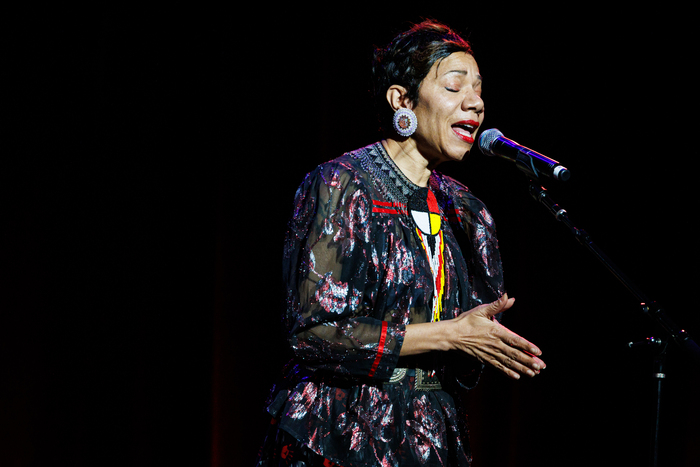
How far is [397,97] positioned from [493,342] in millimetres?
738

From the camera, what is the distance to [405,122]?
1.56 meters

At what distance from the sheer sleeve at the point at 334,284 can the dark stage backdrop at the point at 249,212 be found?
3.39 ft

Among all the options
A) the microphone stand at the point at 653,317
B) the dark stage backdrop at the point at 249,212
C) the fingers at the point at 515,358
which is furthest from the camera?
the dark stage backdrop at the point at 249,212

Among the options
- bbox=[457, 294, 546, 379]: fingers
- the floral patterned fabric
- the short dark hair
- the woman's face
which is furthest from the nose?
bbox=[457, 294, 546, 379]: fingers

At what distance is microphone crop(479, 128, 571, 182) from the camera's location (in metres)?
1.30

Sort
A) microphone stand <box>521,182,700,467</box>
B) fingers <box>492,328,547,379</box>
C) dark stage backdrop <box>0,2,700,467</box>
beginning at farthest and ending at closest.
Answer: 1. dark stage backdrop <box>0,2,700,467</box>
2. microphone stand <box>521,182,700,467</box>
3. fingers <box>492,328,547,379</box>

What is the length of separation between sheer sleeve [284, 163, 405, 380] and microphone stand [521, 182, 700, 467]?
45 centimetres

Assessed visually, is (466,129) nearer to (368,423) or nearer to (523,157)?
(523,157)

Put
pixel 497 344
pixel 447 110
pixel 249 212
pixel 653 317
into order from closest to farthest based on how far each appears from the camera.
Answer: pixel 497 344
pixel 653 317
pixel 447 110
pixel 249 212

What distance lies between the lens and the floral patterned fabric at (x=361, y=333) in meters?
1.29

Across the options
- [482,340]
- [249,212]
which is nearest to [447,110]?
[482,340]

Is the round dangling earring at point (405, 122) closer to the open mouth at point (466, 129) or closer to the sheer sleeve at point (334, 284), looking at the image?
the open mouth at point (466, 129)

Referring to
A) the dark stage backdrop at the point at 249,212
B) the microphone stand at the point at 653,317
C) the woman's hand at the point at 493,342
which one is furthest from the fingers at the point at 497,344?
the dark stage backdrop at the point at 249,212

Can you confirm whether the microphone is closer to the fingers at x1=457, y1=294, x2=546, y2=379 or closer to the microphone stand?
the microphone stand
